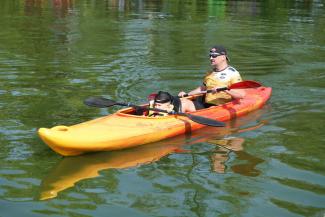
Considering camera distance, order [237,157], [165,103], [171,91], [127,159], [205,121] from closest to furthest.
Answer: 1. [127,159]
2. [237,157]
3. [205,121]
4. [165,103]
5. [171,91]

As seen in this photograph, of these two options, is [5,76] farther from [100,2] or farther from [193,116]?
[100,2]

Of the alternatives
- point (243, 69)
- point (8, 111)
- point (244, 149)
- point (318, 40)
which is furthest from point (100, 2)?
point (244, 149)

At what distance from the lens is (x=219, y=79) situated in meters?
9.56

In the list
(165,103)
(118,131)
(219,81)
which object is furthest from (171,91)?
(118,131)

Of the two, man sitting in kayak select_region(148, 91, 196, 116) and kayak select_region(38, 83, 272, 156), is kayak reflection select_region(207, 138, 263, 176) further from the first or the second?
man sitting in kayak select_region(148, 91, 196, 116)

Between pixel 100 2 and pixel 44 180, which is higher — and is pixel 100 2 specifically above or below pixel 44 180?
above

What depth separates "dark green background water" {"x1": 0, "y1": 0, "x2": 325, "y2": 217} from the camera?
20.2ft

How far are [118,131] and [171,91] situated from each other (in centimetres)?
404

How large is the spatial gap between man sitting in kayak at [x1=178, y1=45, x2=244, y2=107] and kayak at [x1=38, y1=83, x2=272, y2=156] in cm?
37

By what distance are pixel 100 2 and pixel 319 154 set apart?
27.5 m

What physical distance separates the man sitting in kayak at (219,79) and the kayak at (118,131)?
368 mm

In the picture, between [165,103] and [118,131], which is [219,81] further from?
[118,131]

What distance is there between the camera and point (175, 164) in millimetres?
7270

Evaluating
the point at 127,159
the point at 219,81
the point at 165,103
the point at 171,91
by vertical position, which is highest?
the point at 219,81
